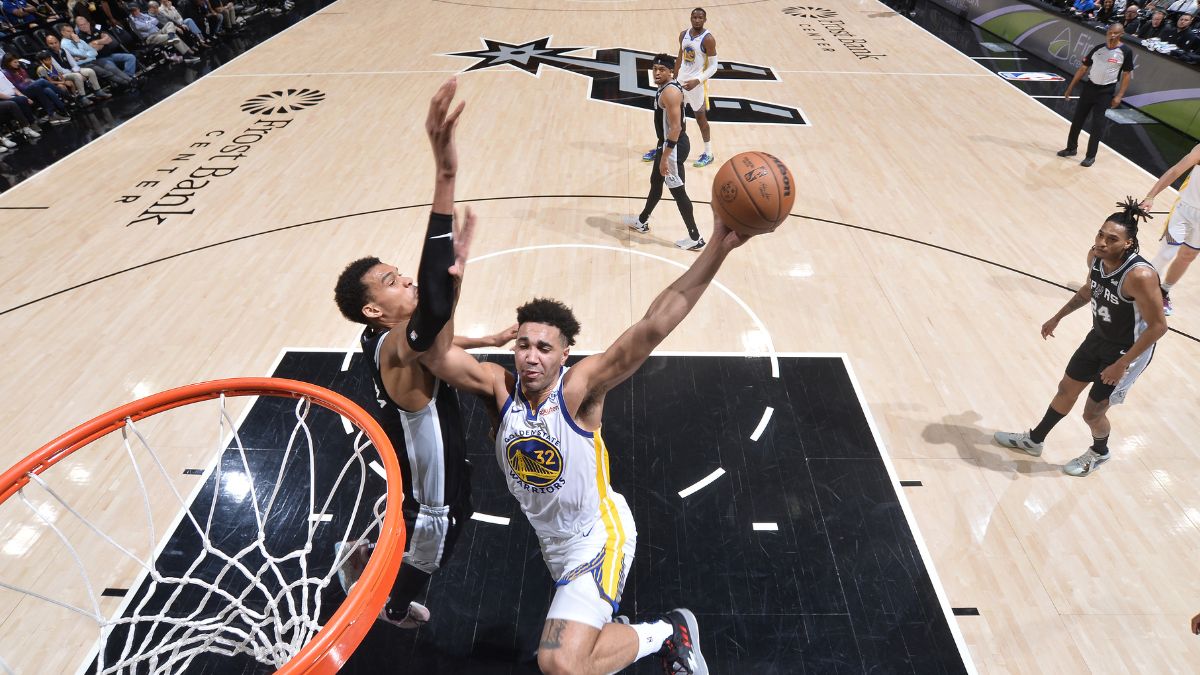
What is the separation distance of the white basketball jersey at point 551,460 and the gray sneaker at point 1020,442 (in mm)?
3241

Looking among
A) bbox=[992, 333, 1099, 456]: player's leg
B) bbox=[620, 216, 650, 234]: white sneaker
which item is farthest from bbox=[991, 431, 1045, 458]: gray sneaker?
bbox=[620, 216, 650, 234]: white sneaker

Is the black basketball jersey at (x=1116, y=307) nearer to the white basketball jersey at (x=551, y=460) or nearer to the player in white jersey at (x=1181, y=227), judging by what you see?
the player in white jersey at (x=1181, y=227)

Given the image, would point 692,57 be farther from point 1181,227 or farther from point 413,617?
point 413,617

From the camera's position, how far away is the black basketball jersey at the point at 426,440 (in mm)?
2896

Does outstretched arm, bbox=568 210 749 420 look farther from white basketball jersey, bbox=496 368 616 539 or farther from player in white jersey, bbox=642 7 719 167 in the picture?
player in white jersey, bbox=642 7 719 167

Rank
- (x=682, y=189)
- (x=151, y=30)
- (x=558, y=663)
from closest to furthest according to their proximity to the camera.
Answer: (x=558, y=663) → (x=682, y=189) → (x=151, y=30)

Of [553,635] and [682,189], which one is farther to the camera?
[682,189]

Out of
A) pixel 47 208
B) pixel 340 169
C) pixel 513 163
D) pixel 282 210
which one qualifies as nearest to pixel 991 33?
pixel 513 163

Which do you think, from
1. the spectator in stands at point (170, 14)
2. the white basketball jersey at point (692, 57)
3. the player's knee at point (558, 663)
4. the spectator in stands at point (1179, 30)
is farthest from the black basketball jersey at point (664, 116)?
the spectator in stands at point (170, 14)

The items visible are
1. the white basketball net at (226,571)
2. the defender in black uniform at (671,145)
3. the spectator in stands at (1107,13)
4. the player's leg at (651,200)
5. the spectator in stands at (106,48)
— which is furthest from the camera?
the spectator in stands at (1107,13)

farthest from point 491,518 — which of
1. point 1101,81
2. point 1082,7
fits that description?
point 1082,7

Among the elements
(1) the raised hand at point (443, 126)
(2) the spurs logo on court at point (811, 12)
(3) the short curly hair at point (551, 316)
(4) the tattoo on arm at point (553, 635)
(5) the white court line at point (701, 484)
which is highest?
(1) the raised hand at point (443, 126)

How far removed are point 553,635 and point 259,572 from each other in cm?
154

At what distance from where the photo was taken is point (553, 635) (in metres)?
2.74
